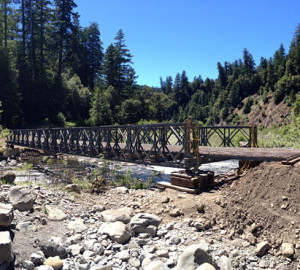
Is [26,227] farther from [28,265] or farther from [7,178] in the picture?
[7,178]

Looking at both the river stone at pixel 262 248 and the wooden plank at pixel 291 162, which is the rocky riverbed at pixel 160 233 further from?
the wooden plank at pixel 291 162

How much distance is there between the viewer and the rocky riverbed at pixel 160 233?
5.37 m

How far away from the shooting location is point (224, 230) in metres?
6.86

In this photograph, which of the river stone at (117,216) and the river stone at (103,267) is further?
the river stone at (117,216)

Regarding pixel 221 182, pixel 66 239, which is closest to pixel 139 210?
pixel 66 239

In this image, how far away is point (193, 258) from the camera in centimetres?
515

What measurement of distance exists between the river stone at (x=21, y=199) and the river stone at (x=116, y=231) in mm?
2326

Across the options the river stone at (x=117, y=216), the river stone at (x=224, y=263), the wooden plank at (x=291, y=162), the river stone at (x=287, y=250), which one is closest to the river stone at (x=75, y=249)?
the river stone at (x=117, y=216)

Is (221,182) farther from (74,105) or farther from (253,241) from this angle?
(74,105)

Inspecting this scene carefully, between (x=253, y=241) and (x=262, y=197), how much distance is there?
64.7 inches

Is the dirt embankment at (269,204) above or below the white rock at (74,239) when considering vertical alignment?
above

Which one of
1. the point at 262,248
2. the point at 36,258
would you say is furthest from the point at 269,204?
the point at 36,258

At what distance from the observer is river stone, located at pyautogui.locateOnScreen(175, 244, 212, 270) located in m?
5.13

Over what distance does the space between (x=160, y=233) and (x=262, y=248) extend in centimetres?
247
